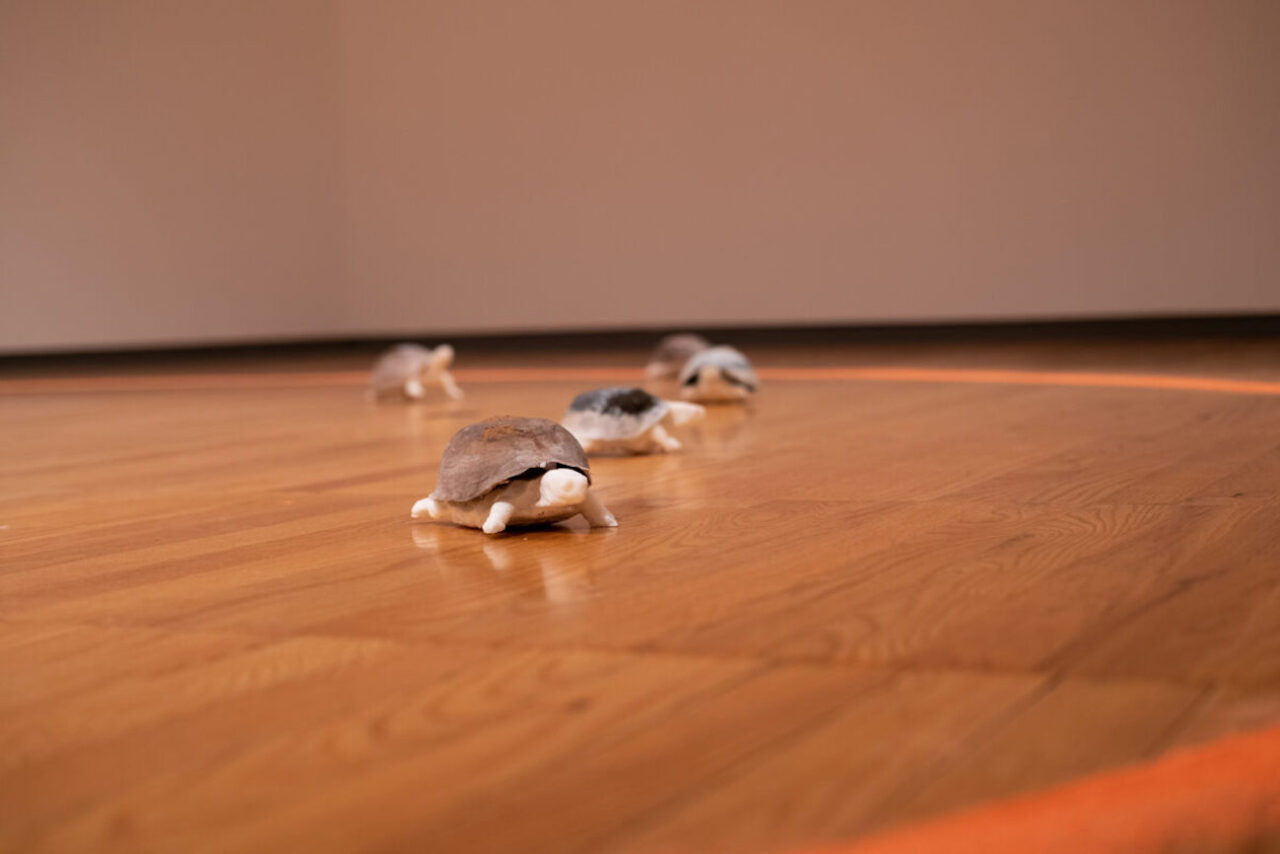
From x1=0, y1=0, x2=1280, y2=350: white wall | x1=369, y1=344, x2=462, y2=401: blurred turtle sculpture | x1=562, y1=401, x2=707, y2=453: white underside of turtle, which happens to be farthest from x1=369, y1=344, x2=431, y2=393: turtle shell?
x1=0, y1=0, x2=1280, y2=350: white wall

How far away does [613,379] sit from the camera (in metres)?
4.21

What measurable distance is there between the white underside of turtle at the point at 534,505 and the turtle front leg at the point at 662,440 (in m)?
0.66

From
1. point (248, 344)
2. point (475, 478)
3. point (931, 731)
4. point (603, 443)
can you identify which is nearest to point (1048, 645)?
point (931, 731)

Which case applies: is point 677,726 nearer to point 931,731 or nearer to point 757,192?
point 931,731

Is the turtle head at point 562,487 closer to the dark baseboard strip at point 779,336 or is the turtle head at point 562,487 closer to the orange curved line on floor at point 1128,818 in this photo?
the orange curved line on floor at point 1128,818

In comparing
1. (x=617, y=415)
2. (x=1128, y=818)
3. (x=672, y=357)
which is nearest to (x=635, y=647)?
(x=1128, y=818)

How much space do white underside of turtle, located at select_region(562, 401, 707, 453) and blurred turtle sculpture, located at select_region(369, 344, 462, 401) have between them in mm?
1395

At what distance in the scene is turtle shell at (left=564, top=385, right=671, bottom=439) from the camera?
2279 millimetres

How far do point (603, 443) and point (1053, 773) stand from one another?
1.56 metres

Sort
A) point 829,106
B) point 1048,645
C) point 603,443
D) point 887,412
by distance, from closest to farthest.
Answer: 1. point 1048,645
2. point 603,443
3. point 887,412
4. point 829,106

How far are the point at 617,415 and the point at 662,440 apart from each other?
10cm

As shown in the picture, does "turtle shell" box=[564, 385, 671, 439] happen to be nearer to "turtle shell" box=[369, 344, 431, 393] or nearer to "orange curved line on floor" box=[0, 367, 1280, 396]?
"orange curved line on floor" box=[0, 367, 1280, 396]

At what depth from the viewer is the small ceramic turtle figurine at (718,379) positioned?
3248mm

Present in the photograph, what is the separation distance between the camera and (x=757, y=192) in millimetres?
5719
